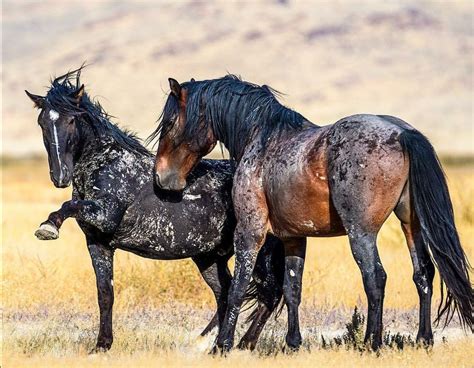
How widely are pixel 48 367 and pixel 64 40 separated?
116 m

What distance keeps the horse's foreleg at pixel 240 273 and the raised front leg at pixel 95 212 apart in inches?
39.9

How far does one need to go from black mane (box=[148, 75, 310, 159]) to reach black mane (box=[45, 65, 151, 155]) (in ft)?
1.40

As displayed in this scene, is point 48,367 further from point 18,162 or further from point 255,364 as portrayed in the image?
point 18,162

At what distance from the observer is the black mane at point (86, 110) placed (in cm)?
858

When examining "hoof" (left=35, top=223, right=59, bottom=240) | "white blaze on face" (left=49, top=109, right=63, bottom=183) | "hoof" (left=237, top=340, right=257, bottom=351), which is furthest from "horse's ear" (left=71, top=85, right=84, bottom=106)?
"hoof" (left=237, top=340, right=257, bottom=351)

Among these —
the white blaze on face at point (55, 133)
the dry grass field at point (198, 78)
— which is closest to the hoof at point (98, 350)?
the dry grass field at point (198, 78)

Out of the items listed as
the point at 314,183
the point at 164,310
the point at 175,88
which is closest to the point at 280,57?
the point at 164,310

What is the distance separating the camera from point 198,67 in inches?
4117

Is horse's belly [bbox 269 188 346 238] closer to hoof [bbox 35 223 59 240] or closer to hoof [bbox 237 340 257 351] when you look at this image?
hoof [bbox 237 340 257 351]

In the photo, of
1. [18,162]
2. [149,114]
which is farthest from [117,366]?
[149,114]

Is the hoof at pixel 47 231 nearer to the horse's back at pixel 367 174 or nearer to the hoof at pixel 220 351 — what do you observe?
the hoof at pixel 220 351

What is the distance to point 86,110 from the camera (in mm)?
8766

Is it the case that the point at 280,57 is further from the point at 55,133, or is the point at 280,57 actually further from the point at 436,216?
the point at 436,216

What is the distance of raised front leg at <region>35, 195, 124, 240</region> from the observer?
8094mm
